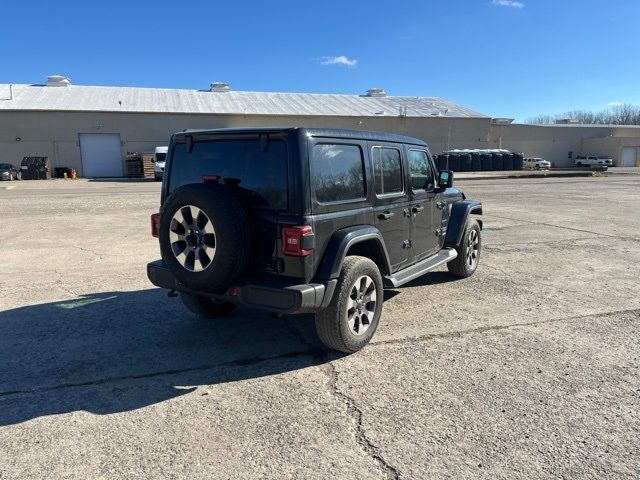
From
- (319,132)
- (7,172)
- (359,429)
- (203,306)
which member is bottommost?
(359,429)

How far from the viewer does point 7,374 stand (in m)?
3.86

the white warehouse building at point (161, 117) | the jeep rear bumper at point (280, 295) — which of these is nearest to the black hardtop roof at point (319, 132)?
the jeep rear bumper at point (280, 295)

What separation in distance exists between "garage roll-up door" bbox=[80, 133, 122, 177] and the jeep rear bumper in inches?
1608

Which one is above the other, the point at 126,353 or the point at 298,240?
the point at 298,240

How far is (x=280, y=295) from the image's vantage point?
368 centimetres

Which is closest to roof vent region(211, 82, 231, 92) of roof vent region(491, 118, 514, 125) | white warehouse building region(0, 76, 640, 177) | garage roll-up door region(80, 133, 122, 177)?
white warehouse building region(0, 76, 640, 177)

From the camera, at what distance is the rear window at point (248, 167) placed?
3.85m

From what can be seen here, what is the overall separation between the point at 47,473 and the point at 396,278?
10.6 feet

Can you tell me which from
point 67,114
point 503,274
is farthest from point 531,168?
point 503,274

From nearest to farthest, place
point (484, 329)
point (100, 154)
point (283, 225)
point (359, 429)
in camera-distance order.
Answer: point (359, 429) < point (283, 225) < point (484, 329) < point (100, 154)

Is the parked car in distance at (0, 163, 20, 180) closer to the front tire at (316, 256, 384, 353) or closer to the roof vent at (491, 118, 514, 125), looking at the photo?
the front tire at (316, 256, 384, 353)

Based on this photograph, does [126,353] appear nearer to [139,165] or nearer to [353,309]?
[353,309]

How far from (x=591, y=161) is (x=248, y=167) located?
2526 inches

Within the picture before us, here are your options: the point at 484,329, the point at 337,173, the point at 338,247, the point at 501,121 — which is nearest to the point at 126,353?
the point at 338,247
